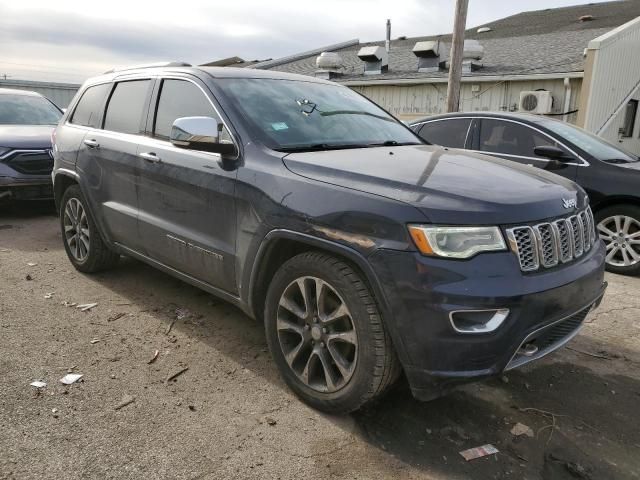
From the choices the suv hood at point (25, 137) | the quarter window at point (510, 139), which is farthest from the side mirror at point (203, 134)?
the suv hood at point (25, 137)

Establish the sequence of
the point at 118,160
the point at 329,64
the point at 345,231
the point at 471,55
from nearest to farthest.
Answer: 1. the point at 345,231
2. the point at 118,160
3. the point at 471,55
4. the point at 329,64

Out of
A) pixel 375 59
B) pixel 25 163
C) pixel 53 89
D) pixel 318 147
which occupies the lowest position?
pixel 25 163

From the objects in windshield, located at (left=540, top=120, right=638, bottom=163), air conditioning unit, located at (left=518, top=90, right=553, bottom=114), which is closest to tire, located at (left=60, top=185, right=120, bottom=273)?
windshield, located at (left=540, top=120, right=638, bottom=163)

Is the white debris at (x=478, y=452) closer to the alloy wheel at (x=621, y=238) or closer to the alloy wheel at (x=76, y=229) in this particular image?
the alloy wheel at (x=76, y=229)

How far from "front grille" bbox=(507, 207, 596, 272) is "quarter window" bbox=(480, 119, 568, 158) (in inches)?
134

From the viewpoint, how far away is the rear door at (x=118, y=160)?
404 centimetres

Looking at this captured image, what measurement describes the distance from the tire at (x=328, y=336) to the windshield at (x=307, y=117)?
825mm

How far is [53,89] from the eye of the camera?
67.5 feet

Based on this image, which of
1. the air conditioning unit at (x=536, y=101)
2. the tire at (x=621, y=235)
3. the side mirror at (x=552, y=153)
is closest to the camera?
the tire at (x=621, y=235)

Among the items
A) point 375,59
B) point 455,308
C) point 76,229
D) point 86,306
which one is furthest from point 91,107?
point 375,59

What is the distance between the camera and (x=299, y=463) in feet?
8.13

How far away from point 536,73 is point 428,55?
3494 mm

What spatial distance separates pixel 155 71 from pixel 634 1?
2119cm

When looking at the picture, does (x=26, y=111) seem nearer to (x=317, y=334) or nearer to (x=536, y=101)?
(x=317, y=334)
